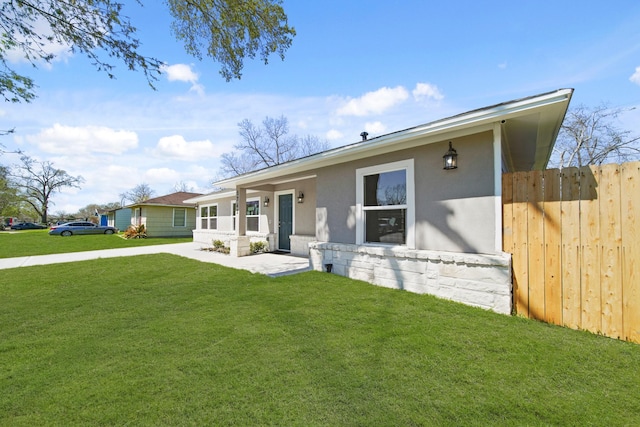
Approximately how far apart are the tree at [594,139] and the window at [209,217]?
21801 mm

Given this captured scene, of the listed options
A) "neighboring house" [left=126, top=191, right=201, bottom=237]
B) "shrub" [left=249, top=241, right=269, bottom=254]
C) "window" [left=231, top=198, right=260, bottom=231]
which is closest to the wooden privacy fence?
"shrub" [left=249, top=241, right=269, bottom=254]

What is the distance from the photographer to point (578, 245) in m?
3.26

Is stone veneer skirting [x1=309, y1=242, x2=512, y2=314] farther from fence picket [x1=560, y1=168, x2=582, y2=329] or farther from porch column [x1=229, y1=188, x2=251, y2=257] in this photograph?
porch column [x1=229, y1=188, x2=251, y2=257]

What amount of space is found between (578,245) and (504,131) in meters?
2.07

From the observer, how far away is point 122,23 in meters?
4.47

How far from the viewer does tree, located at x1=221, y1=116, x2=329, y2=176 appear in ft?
87.3

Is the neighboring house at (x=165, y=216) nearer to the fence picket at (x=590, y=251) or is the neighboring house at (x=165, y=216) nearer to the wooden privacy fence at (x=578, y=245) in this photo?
the wooden privacy fence at (x=578, y=245)

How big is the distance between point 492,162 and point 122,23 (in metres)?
6.32

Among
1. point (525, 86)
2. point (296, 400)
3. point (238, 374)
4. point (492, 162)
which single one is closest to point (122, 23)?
point (238, 374)

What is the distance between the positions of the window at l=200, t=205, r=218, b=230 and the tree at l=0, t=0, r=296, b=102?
10.2m

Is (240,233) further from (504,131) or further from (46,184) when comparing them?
(46,184)

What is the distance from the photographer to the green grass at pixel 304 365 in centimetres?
189

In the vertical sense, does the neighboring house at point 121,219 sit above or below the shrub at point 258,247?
above

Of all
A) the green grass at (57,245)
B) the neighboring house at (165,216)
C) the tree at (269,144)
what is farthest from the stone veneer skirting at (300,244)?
the tree at (269,144)
